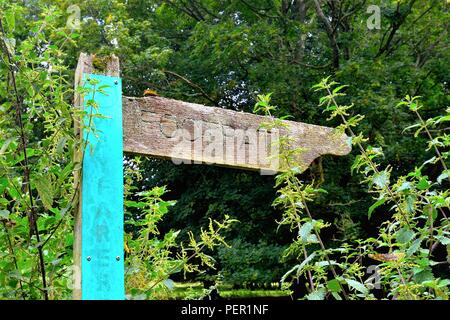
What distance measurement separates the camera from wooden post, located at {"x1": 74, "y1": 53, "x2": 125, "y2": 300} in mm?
1485

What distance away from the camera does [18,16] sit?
5.41 ft

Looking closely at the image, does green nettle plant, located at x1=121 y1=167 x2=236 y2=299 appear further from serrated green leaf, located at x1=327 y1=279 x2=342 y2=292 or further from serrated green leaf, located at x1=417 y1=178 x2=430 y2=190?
serrated green leaf, located at x1=417 y1=178 x2=430 y2=190

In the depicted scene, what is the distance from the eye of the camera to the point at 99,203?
153cm

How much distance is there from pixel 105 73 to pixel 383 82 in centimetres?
632

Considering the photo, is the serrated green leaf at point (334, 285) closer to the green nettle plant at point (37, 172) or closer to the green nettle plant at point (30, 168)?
the green nettle plant at point (37, 172)

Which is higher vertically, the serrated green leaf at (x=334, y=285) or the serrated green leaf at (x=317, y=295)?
the serrated green leaf at (x=334, y=285)

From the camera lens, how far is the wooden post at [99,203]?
149 cm

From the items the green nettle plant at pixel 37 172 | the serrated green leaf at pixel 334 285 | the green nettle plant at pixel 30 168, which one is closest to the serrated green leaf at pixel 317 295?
the serrated green leaf at pixel 334 285

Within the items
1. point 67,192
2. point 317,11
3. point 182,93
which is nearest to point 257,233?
point 182,93

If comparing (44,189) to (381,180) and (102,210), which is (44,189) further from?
(381,180)

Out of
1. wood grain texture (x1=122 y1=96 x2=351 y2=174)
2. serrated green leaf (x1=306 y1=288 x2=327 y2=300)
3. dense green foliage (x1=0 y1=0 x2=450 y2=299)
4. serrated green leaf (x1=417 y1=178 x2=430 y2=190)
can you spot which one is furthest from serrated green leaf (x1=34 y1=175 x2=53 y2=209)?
dense green foliage (x1=0 y1=0 x2=450 y2=299)

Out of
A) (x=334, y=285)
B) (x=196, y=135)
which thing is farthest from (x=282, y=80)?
(x=334, y=285)

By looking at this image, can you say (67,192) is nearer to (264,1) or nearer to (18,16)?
(18,16)

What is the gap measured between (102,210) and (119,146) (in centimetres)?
19
